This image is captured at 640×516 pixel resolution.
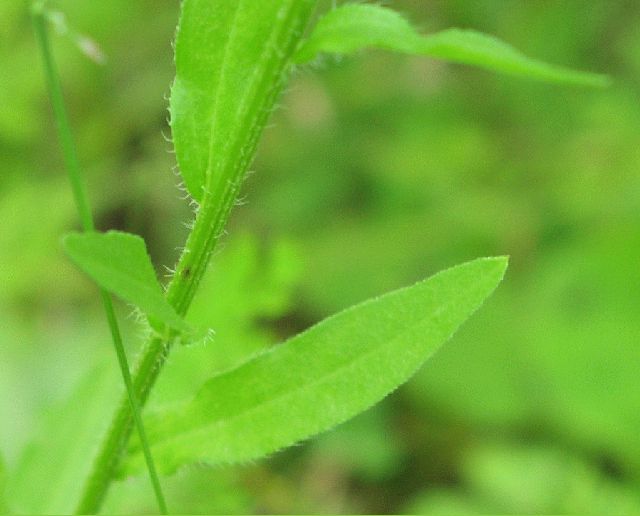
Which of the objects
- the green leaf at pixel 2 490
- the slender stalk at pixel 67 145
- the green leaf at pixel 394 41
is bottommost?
the green leaf at pixel 2 490

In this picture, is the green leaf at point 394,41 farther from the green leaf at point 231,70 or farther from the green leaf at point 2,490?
the green leaf at point 2,490

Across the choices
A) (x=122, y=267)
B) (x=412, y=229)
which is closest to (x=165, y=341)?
(x=122, y=267)

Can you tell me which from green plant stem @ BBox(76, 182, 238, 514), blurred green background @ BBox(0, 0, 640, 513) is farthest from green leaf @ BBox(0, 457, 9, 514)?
blurred green background @ BBox(0, 0, 640, 513)

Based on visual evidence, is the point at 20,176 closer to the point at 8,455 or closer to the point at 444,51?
the point at 8,455

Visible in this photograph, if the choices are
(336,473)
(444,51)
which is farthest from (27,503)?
(336,473)

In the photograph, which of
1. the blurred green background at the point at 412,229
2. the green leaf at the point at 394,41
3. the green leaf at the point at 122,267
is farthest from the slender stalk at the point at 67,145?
the blurred green background at the point at 412,229

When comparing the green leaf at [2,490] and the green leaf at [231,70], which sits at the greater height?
the green leaf at [231,70]

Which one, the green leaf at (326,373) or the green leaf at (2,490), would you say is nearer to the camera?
the green leaf at (326,373)
